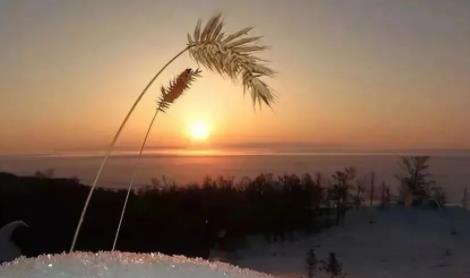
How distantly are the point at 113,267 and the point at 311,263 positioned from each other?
5.94ft

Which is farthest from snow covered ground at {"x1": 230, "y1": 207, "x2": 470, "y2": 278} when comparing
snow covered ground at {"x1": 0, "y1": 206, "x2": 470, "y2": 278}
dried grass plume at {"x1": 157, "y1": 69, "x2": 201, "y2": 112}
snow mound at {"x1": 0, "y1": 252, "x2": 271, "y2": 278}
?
snow mound at {"x1": 0, "y1": 252, "x2": 271, "y2": 278}

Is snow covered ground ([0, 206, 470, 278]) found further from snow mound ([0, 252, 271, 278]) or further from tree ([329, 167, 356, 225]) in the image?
snow mound ([0, 252, 271, 278])

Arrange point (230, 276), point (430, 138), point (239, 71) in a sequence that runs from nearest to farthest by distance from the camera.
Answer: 1. point (230, 276)
2. point (239, 71)
3. point (430, 138)

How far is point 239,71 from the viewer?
52.8 inches

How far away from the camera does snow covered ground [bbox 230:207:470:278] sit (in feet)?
8.68

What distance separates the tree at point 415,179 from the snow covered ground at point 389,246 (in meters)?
0.06

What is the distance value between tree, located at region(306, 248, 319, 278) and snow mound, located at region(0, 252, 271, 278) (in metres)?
1.64

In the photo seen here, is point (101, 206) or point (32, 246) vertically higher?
point (101, 206)

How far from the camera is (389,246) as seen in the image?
8.78 feet

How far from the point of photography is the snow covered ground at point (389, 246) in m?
2.65

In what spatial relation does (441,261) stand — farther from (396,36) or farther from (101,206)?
(101,206)

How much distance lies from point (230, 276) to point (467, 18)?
1.87 metres

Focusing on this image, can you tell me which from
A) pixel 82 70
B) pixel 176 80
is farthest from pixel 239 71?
pixel 82 70

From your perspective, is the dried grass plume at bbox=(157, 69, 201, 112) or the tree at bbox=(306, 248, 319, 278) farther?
the tree at bbox=(306, 248, 319, 278)
